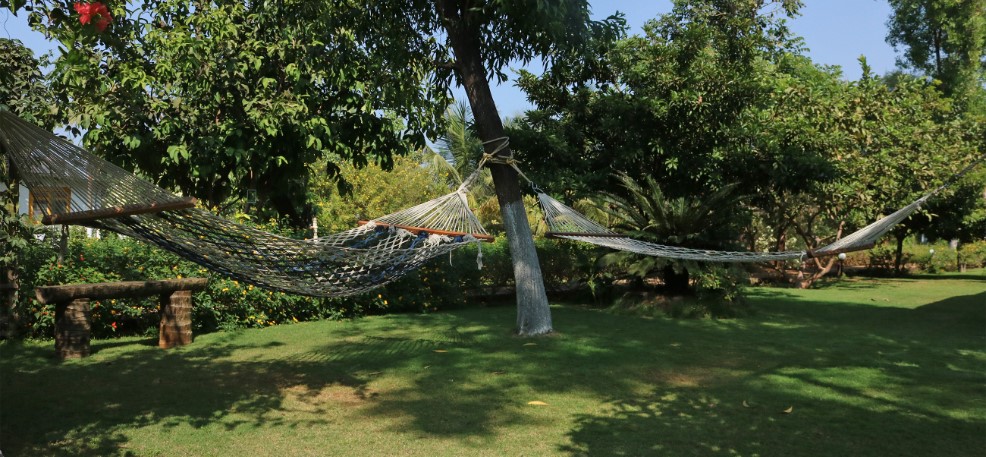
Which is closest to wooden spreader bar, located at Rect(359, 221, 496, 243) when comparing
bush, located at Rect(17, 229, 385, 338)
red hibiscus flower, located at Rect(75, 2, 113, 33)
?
bush, located at Rect(17, 229, 385, 338)

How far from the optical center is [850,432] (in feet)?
11.5

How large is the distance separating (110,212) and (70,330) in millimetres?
2813

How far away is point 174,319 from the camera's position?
20.1ft

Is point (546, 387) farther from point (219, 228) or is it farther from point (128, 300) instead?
point (128, 300)

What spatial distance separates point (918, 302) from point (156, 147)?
9.63 metres

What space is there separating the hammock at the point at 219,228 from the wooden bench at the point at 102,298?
148 centimetres

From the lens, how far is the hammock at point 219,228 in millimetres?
3162

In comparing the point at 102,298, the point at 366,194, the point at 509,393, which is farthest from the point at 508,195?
the point at 366,194

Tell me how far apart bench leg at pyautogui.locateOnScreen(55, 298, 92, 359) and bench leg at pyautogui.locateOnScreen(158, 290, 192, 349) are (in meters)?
0.68

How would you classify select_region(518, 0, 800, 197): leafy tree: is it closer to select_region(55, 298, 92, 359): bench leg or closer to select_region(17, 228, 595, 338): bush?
select_region(17, 228, 595, 338): bush

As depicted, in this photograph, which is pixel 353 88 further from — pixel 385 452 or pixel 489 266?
pixel 385 452

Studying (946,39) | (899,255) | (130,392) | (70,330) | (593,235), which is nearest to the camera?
(130,392)

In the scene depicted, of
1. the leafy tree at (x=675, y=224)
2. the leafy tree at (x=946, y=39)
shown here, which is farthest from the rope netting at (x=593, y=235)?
the leafy tree at (x=946, y=39)

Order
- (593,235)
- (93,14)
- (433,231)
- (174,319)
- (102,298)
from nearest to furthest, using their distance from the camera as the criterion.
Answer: (93,14) → (102,298) → (433,231) → (174,319) → (593,235)
